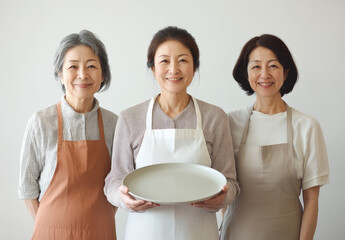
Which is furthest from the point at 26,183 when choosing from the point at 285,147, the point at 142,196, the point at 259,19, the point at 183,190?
the point at 259,19

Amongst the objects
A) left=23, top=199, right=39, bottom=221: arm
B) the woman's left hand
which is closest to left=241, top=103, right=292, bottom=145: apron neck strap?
the woman's left hand

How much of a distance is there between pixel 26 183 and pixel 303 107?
173cm

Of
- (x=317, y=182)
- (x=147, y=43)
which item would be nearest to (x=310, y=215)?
(x=317, y=182)

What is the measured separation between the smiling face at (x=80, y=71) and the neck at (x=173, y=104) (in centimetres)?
35

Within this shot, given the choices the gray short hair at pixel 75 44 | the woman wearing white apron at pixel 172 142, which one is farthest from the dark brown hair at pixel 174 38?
the gray short hair at pixel 75 44

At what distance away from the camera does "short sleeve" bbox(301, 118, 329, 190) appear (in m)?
1.33

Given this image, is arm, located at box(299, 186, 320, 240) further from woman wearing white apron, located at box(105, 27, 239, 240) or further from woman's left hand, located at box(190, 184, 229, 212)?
woman's left hand, located at box(190, 184, 229, 212)

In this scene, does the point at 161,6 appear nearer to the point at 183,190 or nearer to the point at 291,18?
the point at 291,18

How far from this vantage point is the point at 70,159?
4.50 feet

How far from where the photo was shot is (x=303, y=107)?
84.8 inches

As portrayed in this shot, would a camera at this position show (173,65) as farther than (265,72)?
No

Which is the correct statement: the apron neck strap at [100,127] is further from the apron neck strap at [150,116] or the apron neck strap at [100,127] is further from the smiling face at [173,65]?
the smiling face at [173,65]

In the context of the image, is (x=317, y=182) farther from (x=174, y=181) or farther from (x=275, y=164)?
(x=174, y=181)

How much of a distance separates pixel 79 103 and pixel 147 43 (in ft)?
3.07
